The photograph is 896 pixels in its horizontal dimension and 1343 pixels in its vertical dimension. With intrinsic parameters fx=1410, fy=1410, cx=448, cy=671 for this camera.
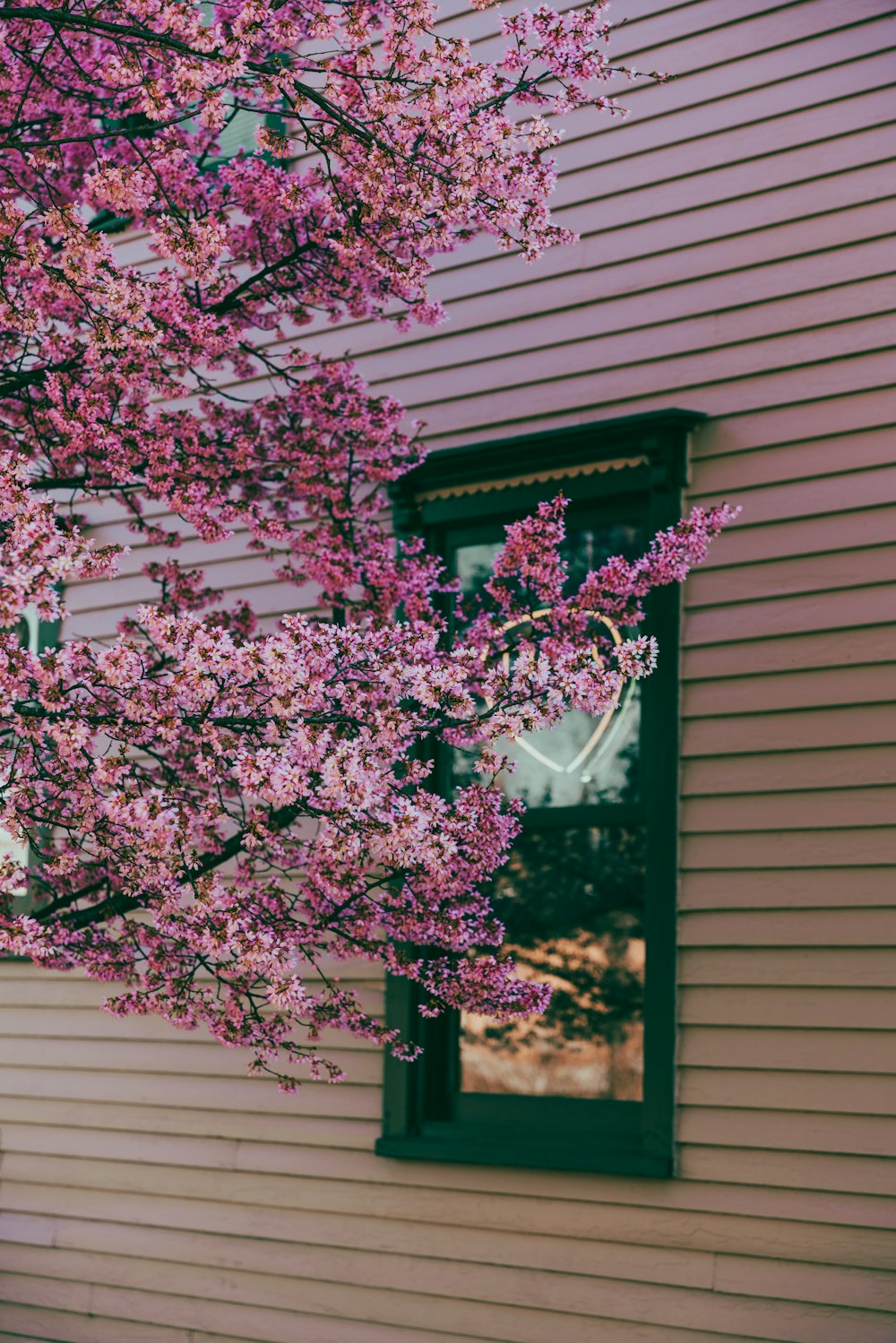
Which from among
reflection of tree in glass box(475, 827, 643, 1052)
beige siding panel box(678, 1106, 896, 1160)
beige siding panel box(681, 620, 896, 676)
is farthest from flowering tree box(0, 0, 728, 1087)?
beige siding panel box(678, 1106, 896, 1160)

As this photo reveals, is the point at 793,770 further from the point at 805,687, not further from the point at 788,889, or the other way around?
the point at 788,889

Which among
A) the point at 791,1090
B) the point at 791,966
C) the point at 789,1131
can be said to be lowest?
the point at 789,1131

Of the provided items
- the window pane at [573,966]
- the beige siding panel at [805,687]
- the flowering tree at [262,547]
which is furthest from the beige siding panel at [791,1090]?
the beige siding panel at [805,687]

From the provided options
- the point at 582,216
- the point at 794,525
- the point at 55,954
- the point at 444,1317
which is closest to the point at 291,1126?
the point at 444,1317

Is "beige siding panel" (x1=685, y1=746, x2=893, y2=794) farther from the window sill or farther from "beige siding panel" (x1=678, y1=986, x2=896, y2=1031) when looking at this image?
the window sill

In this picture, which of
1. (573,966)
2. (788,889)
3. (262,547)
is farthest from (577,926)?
(262,547)

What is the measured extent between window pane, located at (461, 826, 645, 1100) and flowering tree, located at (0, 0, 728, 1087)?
0.73ft

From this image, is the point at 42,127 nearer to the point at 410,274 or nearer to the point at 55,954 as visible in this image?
the point at 410,274

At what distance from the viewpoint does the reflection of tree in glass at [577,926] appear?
203 inches

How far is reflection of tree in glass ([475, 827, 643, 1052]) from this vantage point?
516cm

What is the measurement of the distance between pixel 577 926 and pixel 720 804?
962 millimetres

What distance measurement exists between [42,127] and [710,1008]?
3810 mm

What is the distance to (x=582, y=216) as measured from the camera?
5383mm

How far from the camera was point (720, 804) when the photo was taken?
15.4 ft
